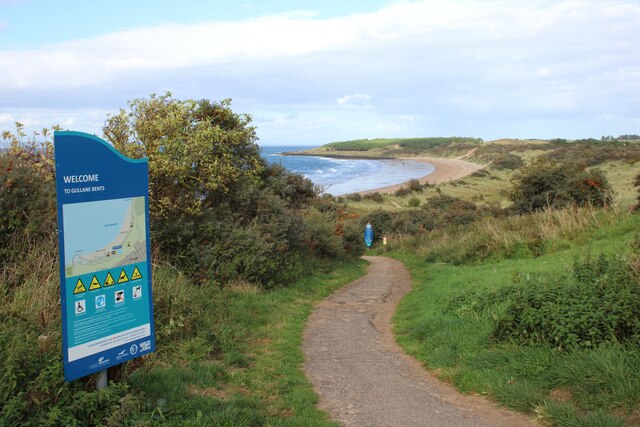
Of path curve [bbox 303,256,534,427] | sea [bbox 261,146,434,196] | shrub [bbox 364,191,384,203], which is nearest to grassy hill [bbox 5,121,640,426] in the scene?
path curve [bbox 303,256,534,427]

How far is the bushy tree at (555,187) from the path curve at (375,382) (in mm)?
16975

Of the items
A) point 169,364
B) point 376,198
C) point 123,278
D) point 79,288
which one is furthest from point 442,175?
point 79,288

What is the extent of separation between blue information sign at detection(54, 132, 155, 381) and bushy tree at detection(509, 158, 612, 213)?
21703mm

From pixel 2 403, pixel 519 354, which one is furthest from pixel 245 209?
pixel 2 403

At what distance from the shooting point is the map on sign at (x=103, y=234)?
158 inches

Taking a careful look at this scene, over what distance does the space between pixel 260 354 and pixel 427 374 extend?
2.14m

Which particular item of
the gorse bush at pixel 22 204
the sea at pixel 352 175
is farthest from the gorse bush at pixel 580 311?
the sea at pixel 352 175

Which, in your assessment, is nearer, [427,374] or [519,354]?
[519,354]

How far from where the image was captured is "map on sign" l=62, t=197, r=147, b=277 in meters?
4.02

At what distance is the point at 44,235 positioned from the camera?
819 centimetres

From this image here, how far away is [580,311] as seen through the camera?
19.7ft

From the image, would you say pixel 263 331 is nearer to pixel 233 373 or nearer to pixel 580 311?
pixel 233 373

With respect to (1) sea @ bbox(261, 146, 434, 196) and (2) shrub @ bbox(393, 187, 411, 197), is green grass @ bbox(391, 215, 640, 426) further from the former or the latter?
(2) shrub @ bbox(393, 187, 411, 197)

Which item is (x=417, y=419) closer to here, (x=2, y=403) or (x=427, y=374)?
(x=427, y=374)
